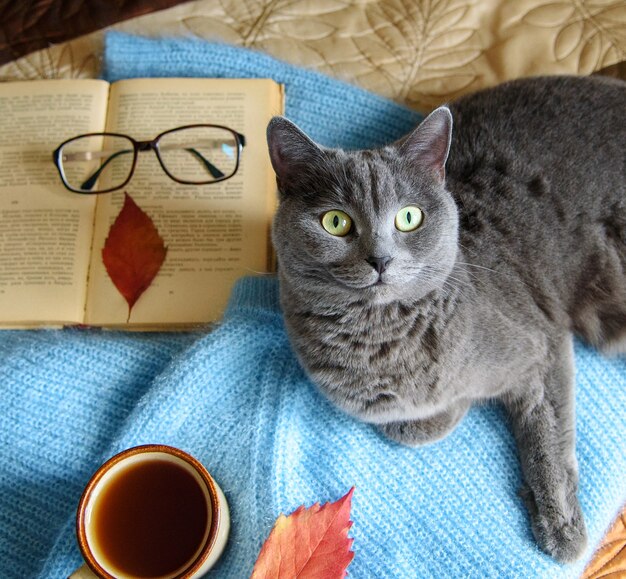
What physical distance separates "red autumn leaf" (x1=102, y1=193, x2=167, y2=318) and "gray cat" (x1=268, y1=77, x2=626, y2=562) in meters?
0.30

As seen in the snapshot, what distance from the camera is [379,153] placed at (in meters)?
0.69

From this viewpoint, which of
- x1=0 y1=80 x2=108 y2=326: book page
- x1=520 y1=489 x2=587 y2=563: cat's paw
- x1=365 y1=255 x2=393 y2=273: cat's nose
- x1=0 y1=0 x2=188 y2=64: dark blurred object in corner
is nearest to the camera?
x1=365 y1=255 x2=393 y2=273: cat's nose

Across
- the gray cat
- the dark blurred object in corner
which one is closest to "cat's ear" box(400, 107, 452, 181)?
the gray cat

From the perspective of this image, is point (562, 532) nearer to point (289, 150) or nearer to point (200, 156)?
point (289, 150)

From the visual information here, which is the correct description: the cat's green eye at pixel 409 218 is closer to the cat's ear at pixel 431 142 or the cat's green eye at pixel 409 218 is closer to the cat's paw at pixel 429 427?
the cat's ear at pixel 431 142

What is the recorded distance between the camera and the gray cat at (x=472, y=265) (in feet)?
2.17

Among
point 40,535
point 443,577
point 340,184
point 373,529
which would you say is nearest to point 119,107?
point 340,184

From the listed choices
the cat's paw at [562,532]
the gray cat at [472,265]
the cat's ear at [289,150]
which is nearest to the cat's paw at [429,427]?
the gray cat at [472,265]

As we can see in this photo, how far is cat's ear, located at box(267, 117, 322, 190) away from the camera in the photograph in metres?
0.66

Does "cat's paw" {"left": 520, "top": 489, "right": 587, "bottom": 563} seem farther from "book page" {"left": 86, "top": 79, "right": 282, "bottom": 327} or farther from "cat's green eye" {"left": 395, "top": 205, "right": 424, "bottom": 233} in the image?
"book page" {"left": 86, "top": 79, "right": 282, "bottom": 327}

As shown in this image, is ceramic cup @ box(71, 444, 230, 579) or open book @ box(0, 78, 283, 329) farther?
open book @ box(0, 78, 283, 329)

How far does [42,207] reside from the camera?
994 mm

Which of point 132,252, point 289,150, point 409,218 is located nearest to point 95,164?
point 132,252

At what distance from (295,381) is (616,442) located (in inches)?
19.3
